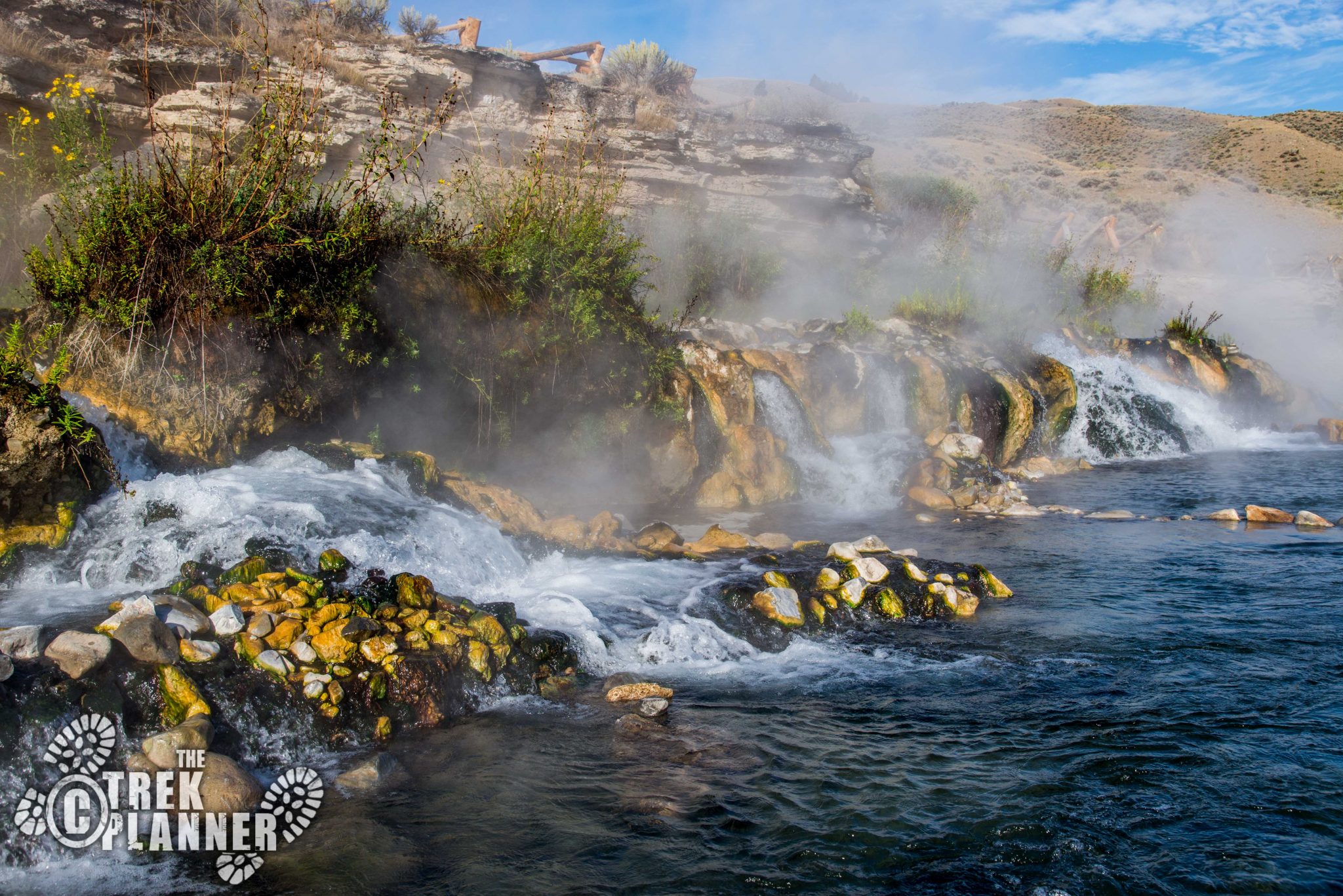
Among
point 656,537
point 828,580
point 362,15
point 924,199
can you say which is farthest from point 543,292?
point 924,199

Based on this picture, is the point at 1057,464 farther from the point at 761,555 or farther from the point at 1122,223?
the point at 1122,223

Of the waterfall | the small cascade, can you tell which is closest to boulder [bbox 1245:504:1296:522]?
the waterfall

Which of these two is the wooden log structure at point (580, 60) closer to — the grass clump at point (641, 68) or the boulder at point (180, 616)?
the grass clump at point (641, 68)

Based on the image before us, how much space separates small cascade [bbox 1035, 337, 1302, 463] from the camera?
16.5 metres

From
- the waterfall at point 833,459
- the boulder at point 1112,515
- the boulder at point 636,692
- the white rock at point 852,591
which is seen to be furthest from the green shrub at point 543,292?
the boulder at point 1112,515

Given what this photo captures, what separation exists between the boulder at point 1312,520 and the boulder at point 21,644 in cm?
1278

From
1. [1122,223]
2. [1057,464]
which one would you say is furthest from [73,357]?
[1122,223]

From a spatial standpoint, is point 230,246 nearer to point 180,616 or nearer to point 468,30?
point 180,616

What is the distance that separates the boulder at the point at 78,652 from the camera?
3.85 m

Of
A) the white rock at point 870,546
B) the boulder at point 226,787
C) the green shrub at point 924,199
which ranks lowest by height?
the white rock at point 870,546

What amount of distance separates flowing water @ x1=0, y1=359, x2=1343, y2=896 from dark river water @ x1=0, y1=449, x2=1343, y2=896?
0.06 feet

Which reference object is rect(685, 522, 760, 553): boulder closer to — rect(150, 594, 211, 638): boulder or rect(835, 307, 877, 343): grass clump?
rect(150, 594, 211, 638): boulder

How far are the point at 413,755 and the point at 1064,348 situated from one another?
17940 mm

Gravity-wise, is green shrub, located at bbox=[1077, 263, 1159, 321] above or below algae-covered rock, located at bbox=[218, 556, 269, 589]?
above
